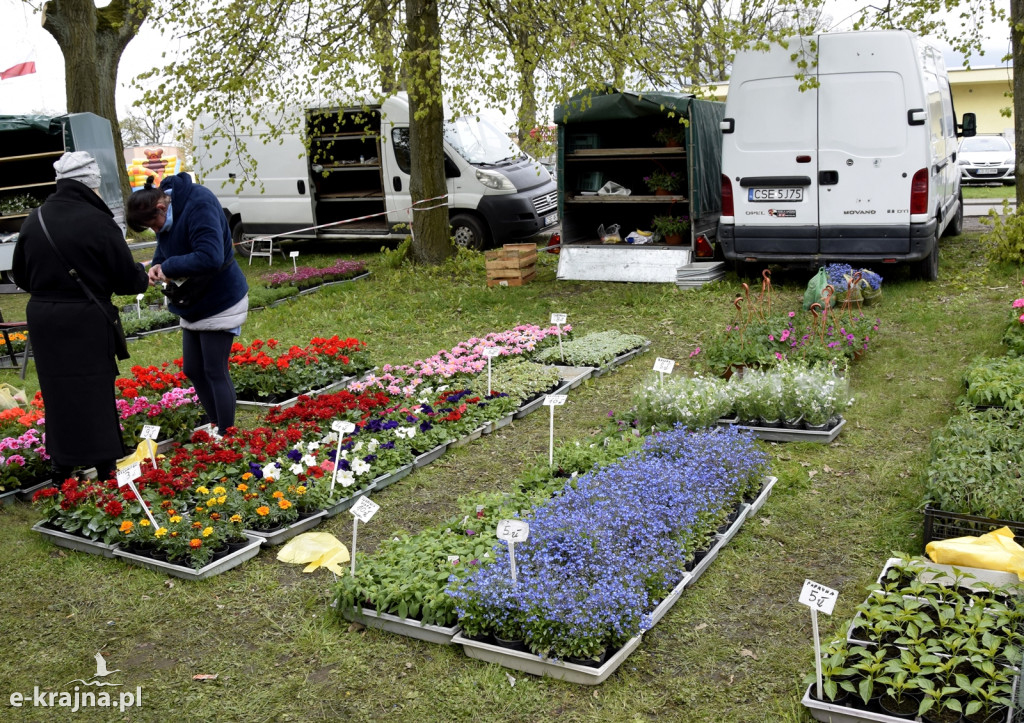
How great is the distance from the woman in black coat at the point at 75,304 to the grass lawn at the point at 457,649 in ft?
0.52

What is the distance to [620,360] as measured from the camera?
8.34 metres

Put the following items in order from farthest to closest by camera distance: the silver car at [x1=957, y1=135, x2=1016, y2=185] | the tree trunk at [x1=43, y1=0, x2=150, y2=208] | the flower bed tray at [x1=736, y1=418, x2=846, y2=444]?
the silver car at [x1=957, y1=135, x2=1016, y2=185], the tree trunk at [x1=43, y1=0, x2=150, y2=208], the flower bed tray at [x1=736, y1=418, x2=846, y2=444]

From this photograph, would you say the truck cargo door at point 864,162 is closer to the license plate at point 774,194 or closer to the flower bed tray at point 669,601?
the license plate at point 774,194

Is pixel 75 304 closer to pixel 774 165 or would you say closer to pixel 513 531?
pixel 513 531

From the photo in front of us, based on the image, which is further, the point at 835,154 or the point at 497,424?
the point at 835,154

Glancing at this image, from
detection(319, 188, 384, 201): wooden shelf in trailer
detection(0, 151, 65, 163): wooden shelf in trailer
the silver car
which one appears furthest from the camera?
the silver car

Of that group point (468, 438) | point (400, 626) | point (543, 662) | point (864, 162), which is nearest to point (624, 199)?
point (864, 162)

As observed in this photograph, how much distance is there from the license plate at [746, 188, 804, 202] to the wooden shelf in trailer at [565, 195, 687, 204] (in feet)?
5.05

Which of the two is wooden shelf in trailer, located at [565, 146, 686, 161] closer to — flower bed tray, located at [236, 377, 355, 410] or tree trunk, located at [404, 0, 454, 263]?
tree trunk, located at [404, 0, 454, 263]

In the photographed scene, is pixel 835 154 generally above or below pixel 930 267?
above

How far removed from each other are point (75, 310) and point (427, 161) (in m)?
8.80

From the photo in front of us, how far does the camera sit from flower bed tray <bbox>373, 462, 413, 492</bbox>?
5715 millimetres

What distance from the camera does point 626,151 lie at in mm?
12109

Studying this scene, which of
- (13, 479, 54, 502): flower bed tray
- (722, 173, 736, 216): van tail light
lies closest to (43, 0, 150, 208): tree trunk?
(722, 173, 736, 216): van tail light
